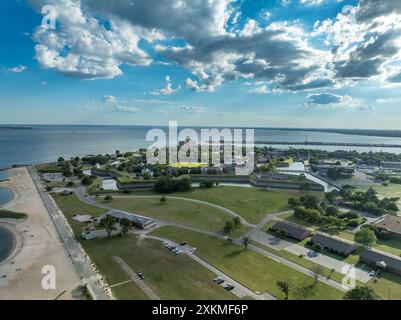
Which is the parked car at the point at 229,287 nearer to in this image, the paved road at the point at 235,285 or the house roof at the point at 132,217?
the paved road at the point at 235,285

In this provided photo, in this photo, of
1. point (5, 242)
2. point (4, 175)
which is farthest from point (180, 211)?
point (4, 175)

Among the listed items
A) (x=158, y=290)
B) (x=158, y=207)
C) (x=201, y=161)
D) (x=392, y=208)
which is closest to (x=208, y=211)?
(x=158, y=207)

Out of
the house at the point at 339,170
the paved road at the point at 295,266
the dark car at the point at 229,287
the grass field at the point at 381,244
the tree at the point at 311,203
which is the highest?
the house at the point at 339,170

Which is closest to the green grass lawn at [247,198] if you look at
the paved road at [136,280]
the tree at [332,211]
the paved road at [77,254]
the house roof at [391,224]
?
the tree at [332,211]

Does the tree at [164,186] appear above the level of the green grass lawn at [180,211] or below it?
above
